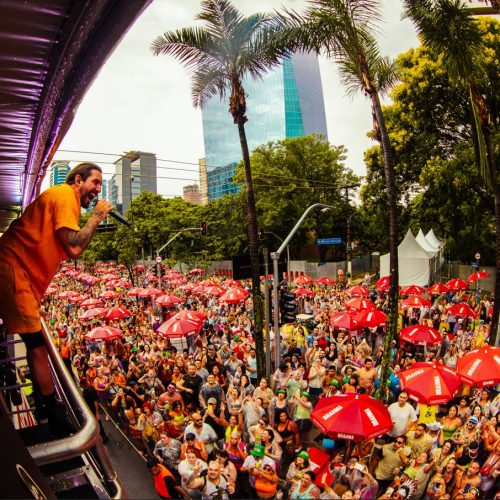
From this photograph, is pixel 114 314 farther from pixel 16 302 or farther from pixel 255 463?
pixel 16 302

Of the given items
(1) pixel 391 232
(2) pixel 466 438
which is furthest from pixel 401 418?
(1) pixel 391 232

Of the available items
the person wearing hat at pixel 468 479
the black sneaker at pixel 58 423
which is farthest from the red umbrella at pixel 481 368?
the black sneaker at pixel 58 423

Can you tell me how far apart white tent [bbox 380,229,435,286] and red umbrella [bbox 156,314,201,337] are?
16842 mm

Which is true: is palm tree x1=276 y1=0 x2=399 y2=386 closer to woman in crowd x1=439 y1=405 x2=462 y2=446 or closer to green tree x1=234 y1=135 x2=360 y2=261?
woman in crowd x1=439 y1=405 x2=462 y2=446

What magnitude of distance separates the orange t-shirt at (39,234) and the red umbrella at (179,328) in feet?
33.8

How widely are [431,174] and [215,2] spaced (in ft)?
53.9

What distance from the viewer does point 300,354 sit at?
13.0 m

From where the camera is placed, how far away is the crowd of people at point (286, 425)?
619 centimetres

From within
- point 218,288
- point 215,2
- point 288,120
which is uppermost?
point 288,120

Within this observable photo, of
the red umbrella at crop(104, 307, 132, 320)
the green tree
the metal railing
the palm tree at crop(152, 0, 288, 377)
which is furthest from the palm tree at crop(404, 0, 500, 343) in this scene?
the green tree

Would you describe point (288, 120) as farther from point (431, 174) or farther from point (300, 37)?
point (300, 37)

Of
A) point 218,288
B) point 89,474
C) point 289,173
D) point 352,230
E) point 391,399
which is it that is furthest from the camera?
point 352,230

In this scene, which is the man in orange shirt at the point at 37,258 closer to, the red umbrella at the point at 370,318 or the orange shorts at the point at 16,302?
the orange shorts at the point at 16,302

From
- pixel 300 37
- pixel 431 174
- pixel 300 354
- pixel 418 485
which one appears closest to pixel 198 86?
pixel 300 37
